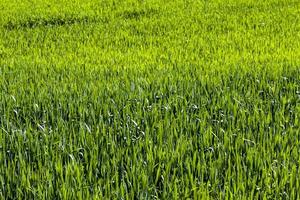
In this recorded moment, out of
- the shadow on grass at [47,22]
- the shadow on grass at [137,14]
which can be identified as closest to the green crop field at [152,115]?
the shadow on grass at [47,22]

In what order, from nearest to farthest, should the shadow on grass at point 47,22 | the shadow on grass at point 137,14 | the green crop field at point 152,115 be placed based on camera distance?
the green crop field at point 152,115
the shadow on grass at point 47,22
the shadow on grass at point 137,14

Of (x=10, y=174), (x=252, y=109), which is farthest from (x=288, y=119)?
(x=10, y=174)

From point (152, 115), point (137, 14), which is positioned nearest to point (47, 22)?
point (137, 14)

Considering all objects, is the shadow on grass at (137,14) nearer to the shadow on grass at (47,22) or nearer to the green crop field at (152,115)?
the shadow on grass at (47,22)

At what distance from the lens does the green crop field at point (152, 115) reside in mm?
2602

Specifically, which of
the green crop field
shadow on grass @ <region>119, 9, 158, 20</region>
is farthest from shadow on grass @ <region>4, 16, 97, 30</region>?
the green crop field

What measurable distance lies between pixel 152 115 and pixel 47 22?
6.01 metres

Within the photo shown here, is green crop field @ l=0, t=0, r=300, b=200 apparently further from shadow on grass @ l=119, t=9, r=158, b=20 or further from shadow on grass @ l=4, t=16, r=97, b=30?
shadow on grass @ l=119, t=9, r=158, b=20

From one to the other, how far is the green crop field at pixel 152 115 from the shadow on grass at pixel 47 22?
0.98 m

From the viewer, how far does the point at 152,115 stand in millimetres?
3574

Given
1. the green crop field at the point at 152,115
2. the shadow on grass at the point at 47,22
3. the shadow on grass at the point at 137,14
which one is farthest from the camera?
the shadow on grass at the point at 137,14

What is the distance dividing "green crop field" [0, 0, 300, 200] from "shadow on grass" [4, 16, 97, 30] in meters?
0.98

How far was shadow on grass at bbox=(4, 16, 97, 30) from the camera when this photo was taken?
348 inches

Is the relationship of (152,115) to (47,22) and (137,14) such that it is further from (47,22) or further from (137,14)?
(137,14)
